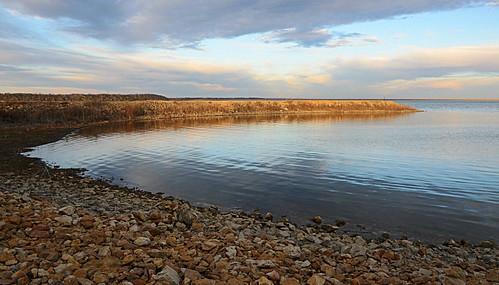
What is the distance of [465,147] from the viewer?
102 ft

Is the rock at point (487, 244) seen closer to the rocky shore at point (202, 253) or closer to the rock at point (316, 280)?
the rocky shore at point (202, 253)

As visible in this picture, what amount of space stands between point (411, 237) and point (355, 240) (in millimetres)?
2078

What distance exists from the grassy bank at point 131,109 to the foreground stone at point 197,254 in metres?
46.6

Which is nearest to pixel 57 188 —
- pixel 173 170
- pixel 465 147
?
pixel 173 170

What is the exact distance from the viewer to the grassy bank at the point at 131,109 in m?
52.6

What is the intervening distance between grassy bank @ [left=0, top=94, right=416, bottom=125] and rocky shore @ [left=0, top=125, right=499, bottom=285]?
153ft

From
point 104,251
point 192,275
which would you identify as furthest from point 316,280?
point 104,251

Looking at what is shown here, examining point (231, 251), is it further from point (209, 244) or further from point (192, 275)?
point (192, 275)

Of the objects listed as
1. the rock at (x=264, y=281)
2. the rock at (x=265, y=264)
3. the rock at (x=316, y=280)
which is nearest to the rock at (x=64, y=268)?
the rock at (x=264, y=281)

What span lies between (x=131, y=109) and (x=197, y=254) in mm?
66711

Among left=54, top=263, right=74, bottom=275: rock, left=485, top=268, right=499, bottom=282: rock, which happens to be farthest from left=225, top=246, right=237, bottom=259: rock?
left=485, top=268, right=499, bottom=282: rock

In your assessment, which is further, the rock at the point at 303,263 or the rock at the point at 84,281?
the rock at the point at 303,263

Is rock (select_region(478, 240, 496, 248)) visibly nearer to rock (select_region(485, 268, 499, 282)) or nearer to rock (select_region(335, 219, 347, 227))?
rock (select_region(485, 268, 499, 282))

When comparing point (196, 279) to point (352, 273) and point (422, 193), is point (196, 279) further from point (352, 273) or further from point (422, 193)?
point (422, 193)
